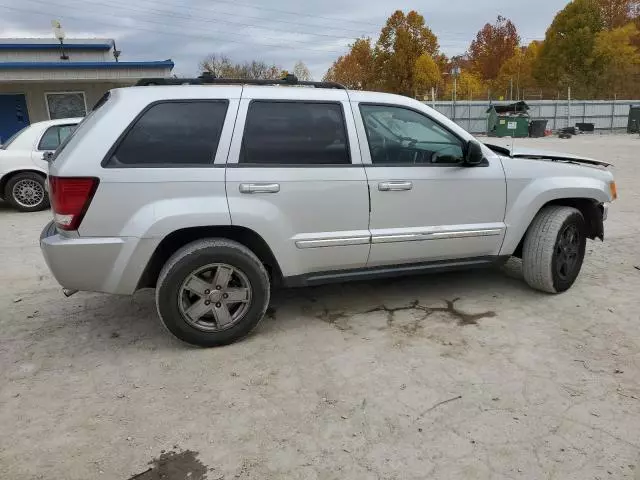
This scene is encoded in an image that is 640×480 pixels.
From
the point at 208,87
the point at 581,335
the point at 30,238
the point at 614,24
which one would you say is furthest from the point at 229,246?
the point at 614,24

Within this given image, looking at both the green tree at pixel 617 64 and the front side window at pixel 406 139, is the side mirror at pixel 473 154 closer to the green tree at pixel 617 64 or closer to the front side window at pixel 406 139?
the front side window at pixel 406 139

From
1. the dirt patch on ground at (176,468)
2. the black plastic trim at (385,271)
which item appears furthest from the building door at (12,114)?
the dirt patch on ground at (176,468)

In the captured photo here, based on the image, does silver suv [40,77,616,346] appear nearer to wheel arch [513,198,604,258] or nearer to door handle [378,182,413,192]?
door handle [378,182,413,192]

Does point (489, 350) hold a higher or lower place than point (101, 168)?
lower

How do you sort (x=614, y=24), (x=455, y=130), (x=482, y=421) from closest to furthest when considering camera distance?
(x=482, y=421)
(x=455, y=130)
(x=614, y=24)

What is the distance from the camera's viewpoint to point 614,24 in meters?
50.5

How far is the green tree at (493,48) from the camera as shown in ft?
193

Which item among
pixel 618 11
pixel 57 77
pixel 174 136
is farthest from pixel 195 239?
pixel 618 11

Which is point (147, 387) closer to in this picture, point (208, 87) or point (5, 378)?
point (5, 378)

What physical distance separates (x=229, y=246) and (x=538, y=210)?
268 cm

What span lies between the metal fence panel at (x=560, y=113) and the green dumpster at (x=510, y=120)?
1537 millimetres

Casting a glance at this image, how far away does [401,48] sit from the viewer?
47094mm

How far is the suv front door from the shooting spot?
12.3 ft

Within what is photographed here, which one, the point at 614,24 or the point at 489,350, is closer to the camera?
the point at 489,350
